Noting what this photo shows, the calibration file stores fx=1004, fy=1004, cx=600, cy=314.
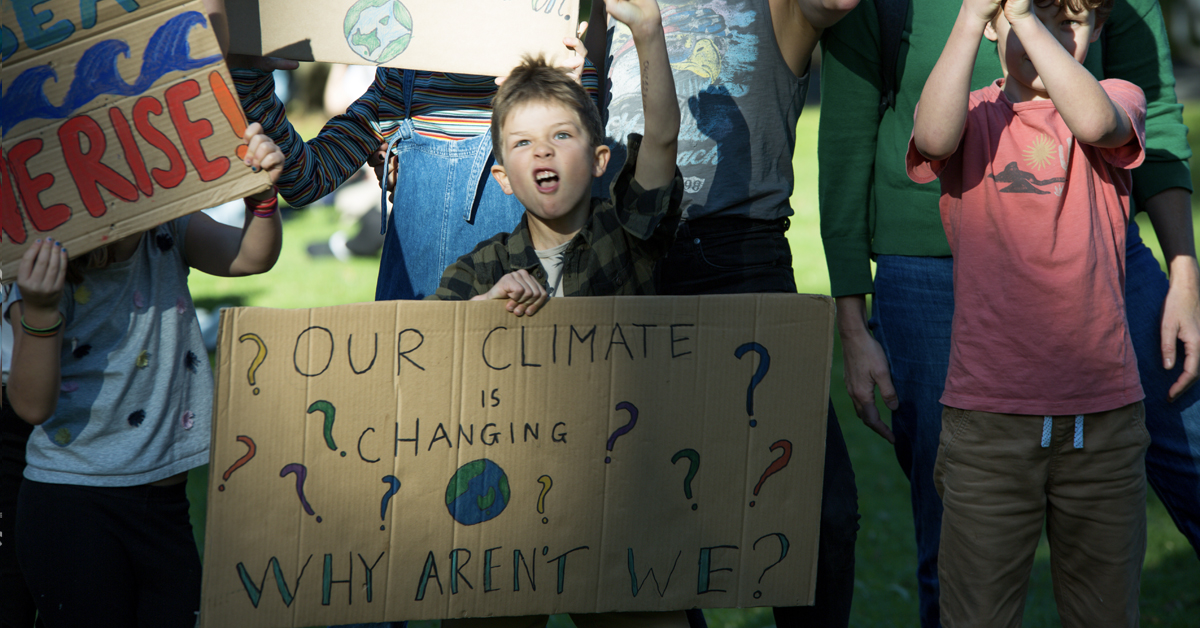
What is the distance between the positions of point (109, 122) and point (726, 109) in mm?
1345

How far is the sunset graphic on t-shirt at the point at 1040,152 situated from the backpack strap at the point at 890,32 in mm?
439

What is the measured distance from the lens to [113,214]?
204 centimetres

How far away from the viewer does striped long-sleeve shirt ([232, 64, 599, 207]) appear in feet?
7.91

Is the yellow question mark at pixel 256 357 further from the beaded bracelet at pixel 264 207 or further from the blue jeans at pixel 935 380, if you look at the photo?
the blue jeans at pixel 935 380

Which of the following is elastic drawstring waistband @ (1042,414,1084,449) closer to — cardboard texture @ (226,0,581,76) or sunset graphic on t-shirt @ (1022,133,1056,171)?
sunset graphic on t-shirt @ (1022,133,1056,171)

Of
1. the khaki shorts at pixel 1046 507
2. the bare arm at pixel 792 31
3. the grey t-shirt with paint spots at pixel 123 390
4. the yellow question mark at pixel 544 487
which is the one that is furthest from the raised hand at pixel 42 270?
the khaki shorts at pixel 1046 507

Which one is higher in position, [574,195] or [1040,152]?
[1040,152]

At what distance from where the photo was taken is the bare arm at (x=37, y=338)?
200cm

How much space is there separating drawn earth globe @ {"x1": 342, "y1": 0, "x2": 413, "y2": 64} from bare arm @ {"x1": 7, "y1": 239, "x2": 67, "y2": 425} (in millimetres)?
818

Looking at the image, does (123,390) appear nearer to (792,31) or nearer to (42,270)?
(42,270)

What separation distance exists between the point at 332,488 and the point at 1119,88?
1827mm

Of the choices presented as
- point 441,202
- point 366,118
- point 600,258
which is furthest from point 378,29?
point 600,258

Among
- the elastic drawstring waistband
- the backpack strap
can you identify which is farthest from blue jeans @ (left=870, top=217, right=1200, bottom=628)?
the backpack strap

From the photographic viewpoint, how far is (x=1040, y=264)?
2078mm
